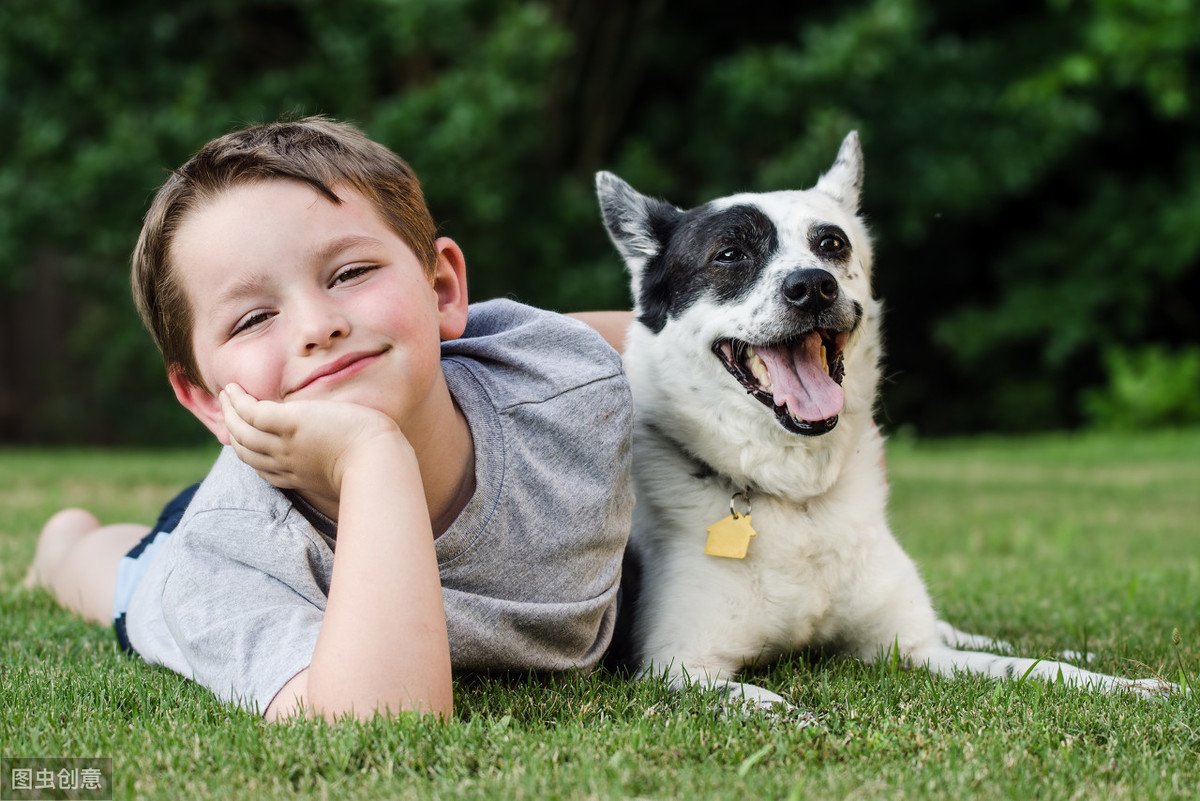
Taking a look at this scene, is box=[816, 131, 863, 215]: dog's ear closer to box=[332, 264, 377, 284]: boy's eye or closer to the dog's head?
the dog's head

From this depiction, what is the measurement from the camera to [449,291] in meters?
2.34

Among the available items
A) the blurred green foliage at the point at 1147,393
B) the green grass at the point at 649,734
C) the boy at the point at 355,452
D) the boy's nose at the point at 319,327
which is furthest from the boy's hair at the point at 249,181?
the blurred green foliage at the point at 1147,393

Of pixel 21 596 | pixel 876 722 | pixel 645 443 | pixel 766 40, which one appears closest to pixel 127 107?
pixel 766 40

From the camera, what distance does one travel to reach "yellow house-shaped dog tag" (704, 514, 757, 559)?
8.09ft

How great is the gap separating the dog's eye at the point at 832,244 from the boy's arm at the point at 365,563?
1374 millimetres

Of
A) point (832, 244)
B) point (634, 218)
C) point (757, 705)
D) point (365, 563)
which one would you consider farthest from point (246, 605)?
point (832, 244)

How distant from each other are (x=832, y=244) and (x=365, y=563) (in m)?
1.59

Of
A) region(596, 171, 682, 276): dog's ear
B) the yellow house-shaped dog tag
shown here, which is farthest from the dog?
region(596, 171, 682, 276): dog's ear

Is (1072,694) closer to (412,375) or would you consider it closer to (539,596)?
(539,596)

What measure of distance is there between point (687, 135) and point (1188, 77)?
5.32 meters

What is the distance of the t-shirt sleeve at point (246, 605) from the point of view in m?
1.90

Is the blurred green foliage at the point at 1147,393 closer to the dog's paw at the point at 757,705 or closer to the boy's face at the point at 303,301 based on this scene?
the dog's paw at the point at 757,705

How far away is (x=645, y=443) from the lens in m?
2.75

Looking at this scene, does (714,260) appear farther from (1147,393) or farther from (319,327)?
(1147,393)
